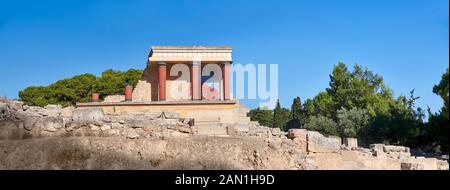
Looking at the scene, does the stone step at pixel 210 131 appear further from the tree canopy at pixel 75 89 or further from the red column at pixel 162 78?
the tree canopy at pixel 75 89

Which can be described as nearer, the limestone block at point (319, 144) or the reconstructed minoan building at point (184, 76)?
the limestone block at point (319, 144)

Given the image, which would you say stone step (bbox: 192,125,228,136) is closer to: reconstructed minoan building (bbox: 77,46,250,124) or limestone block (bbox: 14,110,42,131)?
limestone block (bbox: 14,110,42,131)

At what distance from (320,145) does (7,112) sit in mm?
6718

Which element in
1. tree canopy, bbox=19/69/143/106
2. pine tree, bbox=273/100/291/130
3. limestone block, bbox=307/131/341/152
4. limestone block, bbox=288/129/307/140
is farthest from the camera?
tree canopy, bbox=19/69/143/106

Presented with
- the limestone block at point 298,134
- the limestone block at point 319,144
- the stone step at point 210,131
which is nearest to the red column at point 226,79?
the stone step at point 210,131

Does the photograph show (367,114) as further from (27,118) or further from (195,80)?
(27,118)

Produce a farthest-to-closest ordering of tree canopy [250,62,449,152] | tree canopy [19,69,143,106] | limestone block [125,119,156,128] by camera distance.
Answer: tree canopy [19,69,143,106] < tree canopy [250,62,449,152] < limestone block [125,119,156,128]

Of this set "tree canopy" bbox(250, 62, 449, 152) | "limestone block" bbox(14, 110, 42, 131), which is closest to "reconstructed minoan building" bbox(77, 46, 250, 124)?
"tree canopy" bbox(250, 62, 449, 152)

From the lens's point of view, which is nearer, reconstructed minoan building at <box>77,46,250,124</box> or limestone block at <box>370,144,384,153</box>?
limestone block at <box>370,144,384,153</box>

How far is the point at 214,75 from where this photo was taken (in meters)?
31.9

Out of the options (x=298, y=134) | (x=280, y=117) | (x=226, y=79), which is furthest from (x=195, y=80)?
(x=298, y=134)

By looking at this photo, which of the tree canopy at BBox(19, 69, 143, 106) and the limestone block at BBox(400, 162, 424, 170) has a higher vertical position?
the tree canopy at BBox(19, 69, 143, 106)

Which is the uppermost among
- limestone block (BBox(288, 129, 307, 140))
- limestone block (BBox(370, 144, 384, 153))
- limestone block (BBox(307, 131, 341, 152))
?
limestone block (BBox(288, 129, 307, 140))

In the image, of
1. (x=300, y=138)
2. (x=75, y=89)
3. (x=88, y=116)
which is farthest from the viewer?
(x=75, y=89)
